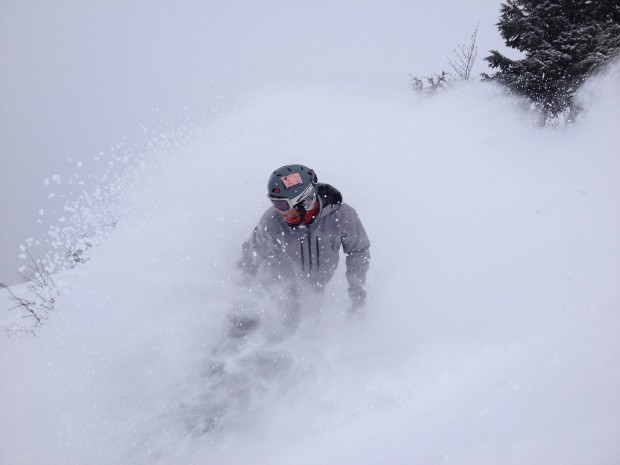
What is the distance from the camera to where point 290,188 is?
3.00 metres

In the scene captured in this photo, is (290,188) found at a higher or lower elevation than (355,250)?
higher

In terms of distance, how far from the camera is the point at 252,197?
5.89 meters

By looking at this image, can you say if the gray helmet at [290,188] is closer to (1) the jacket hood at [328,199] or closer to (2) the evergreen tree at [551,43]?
(1) the jacket hood at [328,199]

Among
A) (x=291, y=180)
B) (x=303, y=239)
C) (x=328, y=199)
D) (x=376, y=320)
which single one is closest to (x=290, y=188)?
(x=291, y=180)

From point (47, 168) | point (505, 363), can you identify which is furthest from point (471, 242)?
point (47, 168)

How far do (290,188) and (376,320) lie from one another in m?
2.07

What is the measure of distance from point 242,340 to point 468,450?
2828mm

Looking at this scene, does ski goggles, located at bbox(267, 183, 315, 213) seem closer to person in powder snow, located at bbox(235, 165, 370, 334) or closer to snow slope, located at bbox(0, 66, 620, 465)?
person in powder snow, located at bbox(235, 165, 370, 334)

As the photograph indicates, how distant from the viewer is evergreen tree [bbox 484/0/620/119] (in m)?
7.30

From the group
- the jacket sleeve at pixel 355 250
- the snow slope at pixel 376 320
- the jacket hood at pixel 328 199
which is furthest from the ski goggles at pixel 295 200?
the snow slope at pixel 376 320

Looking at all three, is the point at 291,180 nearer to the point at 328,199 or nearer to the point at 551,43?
the point at 328,199

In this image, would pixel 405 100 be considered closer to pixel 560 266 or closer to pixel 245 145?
pixel 245 145

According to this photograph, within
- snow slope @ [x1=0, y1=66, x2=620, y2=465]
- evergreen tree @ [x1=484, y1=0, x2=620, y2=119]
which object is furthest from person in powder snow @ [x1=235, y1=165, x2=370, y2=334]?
evergreen tree @ [x1=484, y1=0, x2=620, y2=119]

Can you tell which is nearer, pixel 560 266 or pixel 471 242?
pixel 560 266
